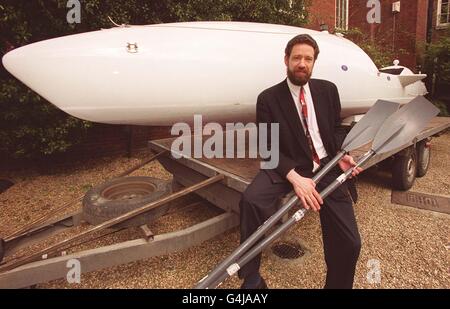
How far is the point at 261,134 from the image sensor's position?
219 centimetres

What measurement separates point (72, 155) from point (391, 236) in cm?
485

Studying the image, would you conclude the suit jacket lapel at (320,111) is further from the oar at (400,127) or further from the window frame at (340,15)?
the window frame at (340,15)

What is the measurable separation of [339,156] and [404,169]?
2.32 metres

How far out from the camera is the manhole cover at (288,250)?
8.57 ft

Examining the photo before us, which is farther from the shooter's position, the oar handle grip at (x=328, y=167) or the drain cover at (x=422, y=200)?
the drain cover at (x=422, y=200)

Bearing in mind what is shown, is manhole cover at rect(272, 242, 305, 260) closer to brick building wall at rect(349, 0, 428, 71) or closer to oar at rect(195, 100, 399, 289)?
oar at rect(195, 100, 399, 289)

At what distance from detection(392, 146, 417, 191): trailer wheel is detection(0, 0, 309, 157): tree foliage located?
397cm

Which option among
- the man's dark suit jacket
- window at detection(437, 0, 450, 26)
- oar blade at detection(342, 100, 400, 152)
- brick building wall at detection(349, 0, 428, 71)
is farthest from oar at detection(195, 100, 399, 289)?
window at detection(437, 0, 450, 26)

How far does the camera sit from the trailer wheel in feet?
12.5

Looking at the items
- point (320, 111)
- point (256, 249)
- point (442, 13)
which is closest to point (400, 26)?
point (442, 13)

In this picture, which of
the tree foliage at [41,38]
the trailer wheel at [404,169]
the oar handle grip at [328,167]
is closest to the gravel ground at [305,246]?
the trailer wheel at [404,169]

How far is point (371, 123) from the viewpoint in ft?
8.00

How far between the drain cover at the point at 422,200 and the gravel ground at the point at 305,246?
122mm
